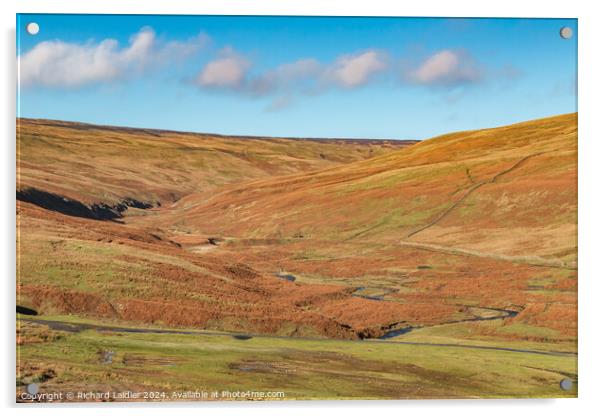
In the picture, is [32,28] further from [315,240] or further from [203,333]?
[315,240]

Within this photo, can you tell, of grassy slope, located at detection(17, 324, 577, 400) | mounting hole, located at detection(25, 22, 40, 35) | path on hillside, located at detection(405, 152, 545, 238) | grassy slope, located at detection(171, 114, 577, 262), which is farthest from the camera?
path on hillside, located at detection(405, 152, 545, 238)

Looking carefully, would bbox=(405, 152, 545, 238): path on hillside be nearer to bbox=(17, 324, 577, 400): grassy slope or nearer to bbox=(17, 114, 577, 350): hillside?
bbox=(17, 114, 577, 350): hillside

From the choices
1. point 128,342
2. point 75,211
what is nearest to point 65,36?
point 75,211

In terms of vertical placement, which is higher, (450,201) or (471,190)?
(471,190)

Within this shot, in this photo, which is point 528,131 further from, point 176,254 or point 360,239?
point 176,254

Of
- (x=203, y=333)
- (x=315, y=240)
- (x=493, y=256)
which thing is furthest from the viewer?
(x=315, y=240)

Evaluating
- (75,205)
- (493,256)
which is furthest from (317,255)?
(75,205)

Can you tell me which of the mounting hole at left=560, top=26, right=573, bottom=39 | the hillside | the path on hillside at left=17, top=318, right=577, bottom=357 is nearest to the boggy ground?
the hillside
